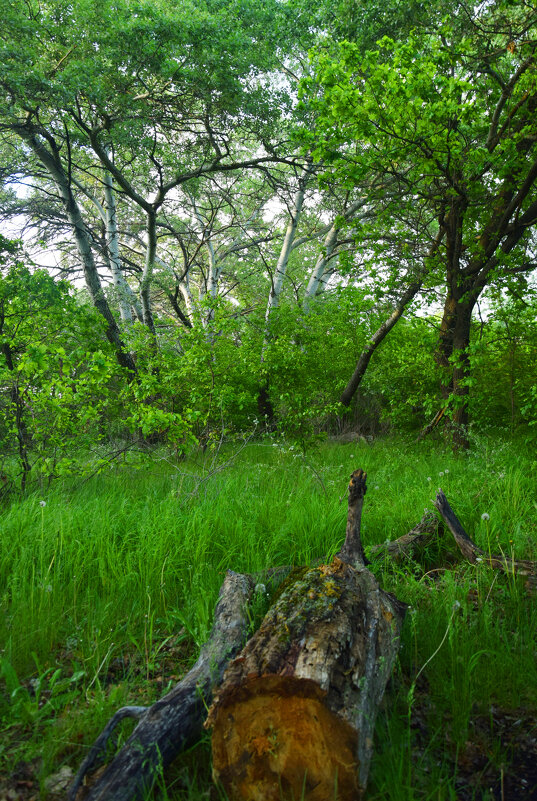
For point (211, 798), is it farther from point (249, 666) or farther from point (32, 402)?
point (32, 402)

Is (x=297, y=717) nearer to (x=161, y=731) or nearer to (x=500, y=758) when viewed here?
(x=161, y=731)

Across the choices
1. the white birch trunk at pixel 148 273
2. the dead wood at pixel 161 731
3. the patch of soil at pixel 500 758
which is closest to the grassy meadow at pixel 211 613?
the patch of soil at pixel 500 758

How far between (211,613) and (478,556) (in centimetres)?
192

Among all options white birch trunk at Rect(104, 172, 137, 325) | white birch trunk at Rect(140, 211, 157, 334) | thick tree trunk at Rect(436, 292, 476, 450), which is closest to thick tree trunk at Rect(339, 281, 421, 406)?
thick tree trunk at Rect(436, 292, 476, 450)

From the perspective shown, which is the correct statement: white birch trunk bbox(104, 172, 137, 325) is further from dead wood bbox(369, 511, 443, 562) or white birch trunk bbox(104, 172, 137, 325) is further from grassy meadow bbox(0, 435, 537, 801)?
dead wood bbox(369, 511, 443, 562)

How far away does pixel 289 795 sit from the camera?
4.91 ft

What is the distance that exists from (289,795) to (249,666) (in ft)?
1.26

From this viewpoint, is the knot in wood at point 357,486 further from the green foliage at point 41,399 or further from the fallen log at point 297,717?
the green foliage at point 41,399

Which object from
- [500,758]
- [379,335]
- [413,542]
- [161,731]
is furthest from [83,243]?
[500,758]

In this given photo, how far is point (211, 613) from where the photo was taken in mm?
2707

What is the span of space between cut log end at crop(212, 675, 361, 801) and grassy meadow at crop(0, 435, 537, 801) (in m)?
0.21

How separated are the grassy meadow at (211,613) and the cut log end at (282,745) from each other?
0.67 ft

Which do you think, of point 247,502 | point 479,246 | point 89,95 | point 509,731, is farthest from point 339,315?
point 509,731

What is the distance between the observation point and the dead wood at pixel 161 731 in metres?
1.52
